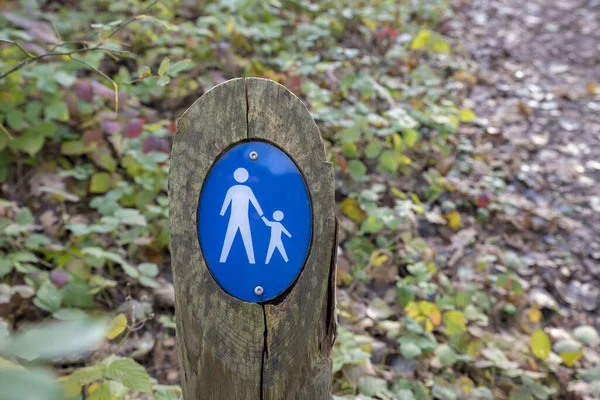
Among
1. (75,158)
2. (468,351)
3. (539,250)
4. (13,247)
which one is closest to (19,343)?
(13,247)

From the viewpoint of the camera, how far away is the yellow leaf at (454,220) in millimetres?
2986

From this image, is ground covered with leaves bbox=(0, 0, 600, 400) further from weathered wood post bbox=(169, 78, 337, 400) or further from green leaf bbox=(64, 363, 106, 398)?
weathered wood post bbox=(169, 78, 337, 400)

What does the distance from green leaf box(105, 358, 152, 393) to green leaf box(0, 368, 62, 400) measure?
1079 mm

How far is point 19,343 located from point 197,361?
0.85m

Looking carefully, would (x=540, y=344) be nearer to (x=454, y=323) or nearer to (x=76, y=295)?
(x=454, y=323)

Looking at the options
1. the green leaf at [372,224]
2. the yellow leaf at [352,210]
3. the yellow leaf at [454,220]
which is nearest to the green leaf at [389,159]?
the yellow leaf at [352,210]

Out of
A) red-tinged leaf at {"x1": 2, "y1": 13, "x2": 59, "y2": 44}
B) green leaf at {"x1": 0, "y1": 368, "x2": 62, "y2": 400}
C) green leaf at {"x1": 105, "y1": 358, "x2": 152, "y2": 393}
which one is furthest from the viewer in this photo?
red-tinged leaf at {"x1": 2, "y1": 13, "x2": 59, "y2": 44}

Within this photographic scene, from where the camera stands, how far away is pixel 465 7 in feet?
21.0

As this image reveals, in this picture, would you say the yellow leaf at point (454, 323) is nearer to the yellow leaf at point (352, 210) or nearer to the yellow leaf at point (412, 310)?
the yellow leaf at point (412, 310)

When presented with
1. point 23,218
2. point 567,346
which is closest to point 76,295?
point 23,218

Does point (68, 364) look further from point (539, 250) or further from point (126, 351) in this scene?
point (539, 250)

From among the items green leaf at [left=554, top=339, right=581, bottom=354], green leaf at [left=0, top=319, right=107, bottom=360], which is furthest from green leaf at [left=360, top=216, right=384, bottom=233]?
green leaf at [left=0, top=319, right=107, bottom=360]

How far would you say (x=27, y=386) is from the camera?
0.31 m

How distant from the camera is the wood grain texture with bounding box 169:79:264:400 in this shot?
3.53 ft
